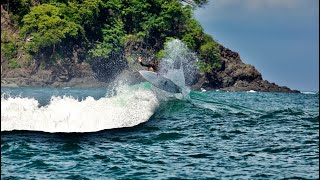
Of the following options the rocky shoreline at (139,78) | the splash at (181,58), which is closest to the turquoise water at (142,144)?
the rocky shoreline at (139,78)

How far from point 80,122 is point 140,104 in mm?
6021

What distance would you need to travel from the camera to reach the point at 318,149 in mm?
14570

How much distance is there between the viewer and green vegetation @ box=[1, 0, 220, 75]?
8593 cm

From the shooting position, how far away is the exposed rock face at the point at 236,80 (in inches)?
4013

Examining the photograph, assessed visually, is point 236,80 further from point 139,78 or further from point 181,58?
point 139,78

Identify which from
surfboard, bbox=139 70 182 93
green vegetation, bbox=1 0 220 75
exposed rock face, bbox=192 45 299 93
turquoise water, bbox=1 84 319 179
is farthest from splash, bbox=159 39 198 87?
turquoise water, bbox=1 84 319 179

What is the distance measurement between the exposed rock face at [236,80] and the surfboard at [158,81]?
66.3 metres

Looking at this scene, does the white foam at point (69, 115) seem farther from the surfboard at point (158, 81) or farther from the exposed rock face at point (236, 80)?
the exposed rock face at point (236, 80)

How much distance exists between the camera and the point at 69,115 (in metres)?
18.5

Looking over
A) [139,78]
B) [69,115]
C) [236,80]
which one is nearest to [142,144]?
[69,115]

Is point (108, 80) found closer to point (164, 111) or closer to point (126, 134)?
point (164, 111)

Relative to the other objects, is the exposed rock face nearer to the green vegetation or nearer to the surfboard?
the green vegetation

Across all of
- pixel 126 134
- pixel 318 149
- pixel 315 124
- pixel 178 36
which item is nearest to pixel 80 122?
pixel 126 134

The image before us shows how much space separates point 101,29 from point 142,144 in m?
82.9
